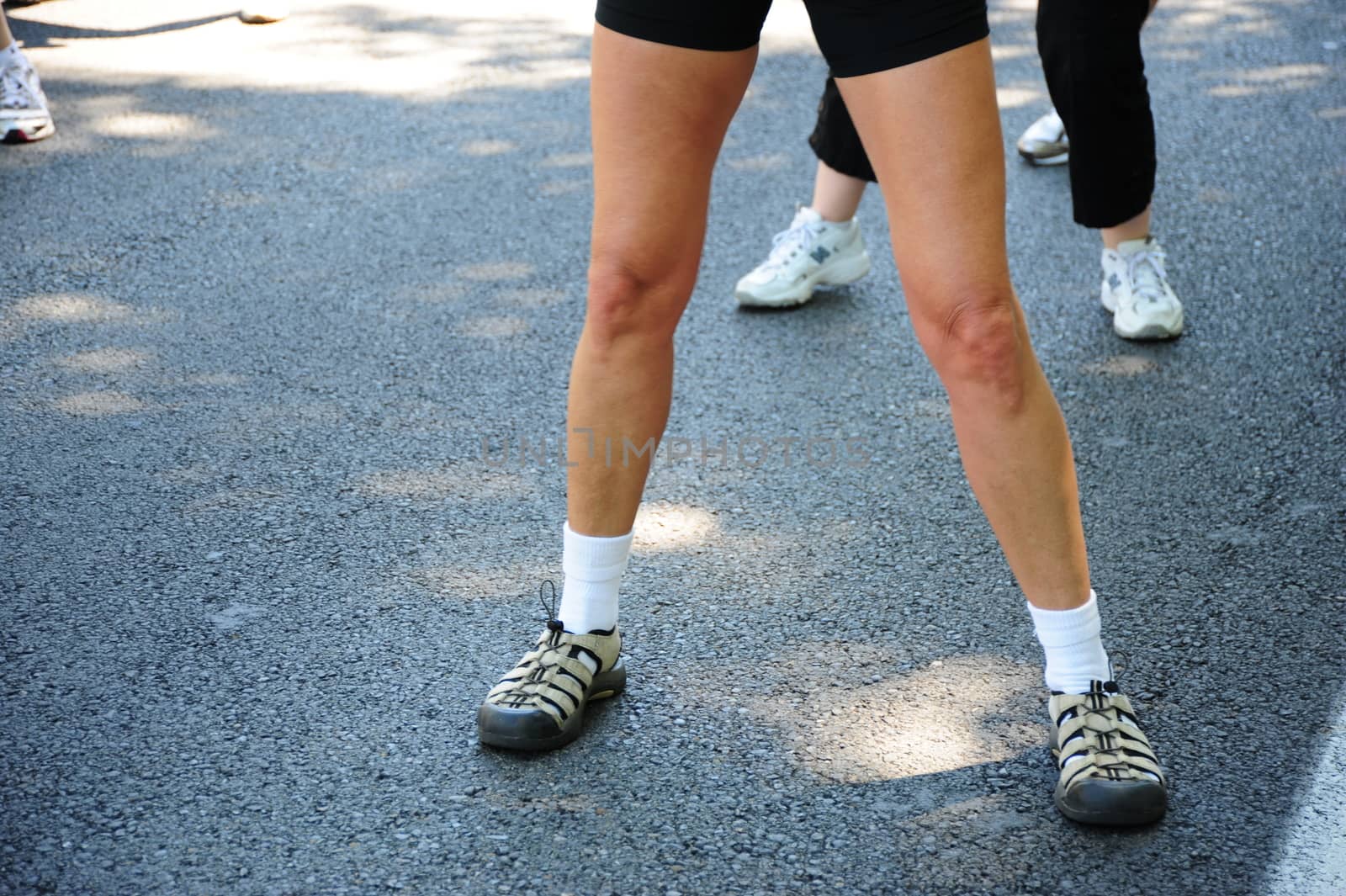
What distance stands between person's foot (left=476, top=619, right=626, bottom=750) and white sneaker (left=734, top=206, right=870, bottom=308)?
173cm

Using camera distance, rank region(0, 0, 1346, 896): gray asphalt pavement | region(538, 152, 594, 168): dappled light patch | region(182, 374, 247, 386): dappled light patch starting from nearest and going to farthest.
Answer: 1. region(0, 0, 1346, 896): gray asphalt pavement
2. region(182, 374, 247, 386): dappled light patch
3. region(538, 152, 594, 168): dappled light patch

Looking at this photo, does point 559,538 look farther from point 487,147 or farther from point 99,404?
point 487,147

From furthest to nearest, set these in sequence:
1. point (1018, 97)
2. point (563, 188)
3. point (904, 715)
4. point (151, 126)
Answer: point (1018, 97) → point (151, 126) → point (563, 188) → point (904, 715)

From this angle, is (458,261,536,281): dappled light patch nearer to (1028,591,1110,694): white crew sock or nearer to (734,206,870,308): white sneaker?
(734,206,870,308): white sneaker

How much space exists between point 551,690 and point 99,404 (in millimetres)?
1676

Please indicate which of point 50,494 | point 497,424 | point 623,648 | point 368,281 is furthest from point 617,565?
point 368,281

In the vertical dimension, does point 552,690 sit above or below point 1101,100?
below

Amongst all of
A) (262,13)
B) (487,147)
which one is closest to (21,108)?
(262,13)

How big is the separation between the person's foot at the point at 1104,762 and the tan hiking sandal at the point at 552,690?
0.73 metres

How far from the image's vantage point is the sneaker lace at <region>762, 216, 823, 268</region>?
3.95 metres

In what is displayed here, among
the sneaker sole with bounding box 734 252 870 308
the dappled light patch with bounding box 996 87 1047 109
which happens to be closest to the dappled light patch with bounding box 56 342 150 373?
the sneaker sole with bounding box 734 252 870 308

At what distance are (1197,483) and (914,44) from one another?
158 cm

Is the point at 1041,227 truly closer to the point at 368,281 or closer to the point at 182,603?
the point at 368,281

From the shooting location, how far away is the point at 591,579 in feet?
7.50
